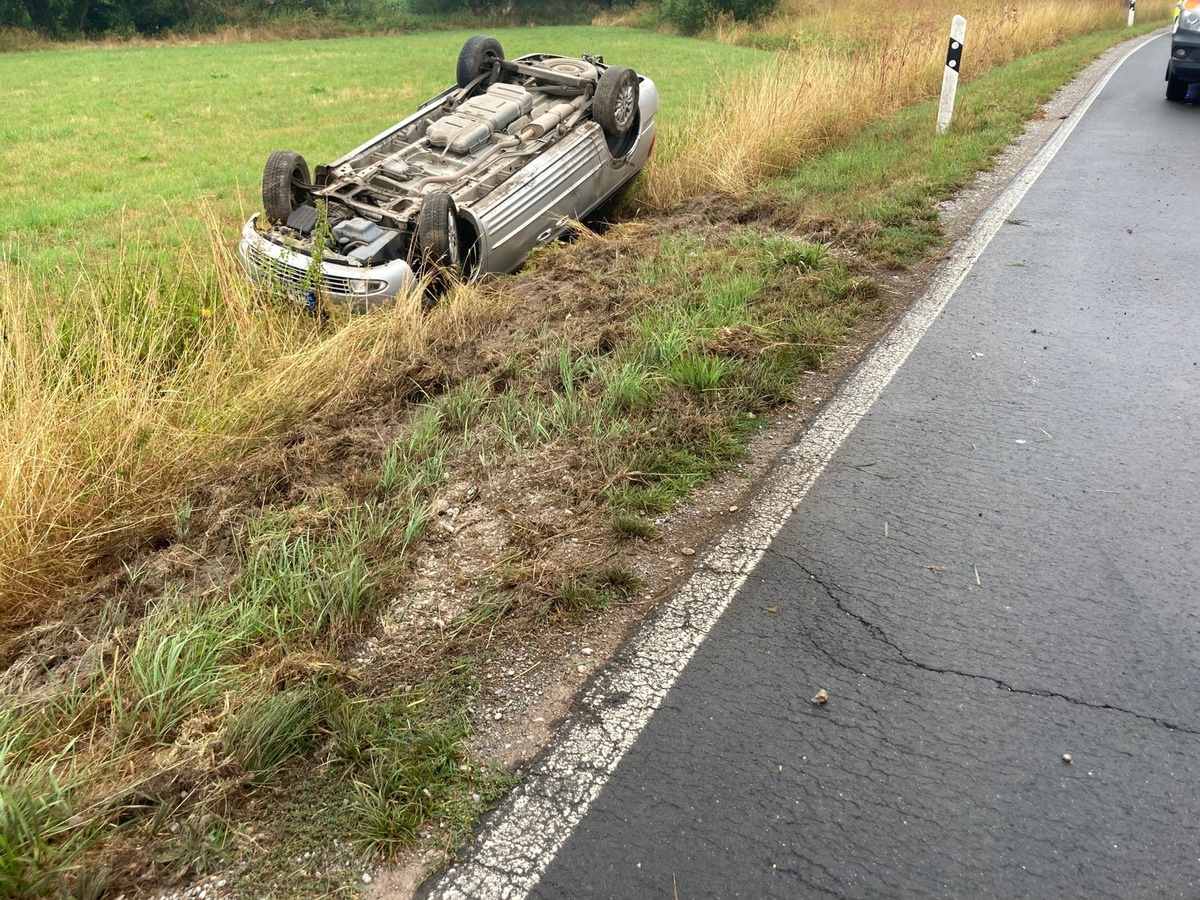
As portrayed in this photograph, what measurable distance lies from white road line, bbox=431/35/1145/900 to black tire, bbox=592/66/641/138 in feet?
15.4

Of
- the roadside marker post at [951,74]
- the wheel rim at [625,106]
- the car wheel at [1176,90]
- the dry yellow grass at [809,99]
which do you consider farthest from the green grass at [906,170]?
the car wheel at [1176,90]

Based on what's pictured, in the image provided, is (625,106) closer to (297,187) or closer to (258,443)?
(297,187)

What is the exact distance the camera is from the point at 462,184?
7.61m

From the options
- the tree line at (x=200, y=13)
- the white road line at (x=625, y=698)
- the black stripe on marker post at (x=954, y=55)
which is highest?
the tree line at (x=200, y=13)

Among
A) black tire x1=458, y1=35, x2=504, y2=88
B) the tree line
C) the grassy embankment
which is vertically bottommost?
the grassy embankment

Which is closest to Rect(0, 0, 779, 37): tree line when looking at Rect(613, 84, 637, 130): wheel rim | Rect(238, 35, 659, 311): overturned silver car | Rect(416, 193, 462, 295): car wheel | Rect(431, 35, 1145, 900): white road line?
Rect(238, 35, 659, 311): overturned silver car

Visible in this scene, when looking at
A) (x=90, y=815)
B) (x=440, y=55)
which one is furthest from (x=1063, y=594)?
(x=440, y=55)

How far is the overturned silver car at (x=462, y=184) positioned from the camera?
6703mm

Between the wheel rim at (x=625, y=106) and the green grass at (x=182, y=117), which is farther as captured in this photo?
the green grass at (x=182, y=117)

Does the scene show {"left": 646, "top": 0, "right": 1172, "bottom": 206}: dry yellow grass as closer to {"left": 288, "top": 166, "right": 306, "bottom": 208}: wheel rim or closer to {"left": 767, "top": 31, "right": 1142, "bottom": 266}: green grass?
{"left": 767, "top": 31, "right": 1142, "bottom": 266}: green grass

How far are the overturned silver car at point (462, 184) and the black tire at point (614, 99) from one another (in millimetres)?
10

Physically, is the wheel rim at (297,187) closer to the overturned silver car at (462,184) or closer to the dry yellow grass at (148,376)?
the overturned silver car at (462,184)

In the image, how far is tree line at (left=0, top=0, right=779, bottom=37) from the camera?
40219mm

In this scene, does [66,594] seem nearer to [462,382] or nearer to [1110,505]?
[462,382]
